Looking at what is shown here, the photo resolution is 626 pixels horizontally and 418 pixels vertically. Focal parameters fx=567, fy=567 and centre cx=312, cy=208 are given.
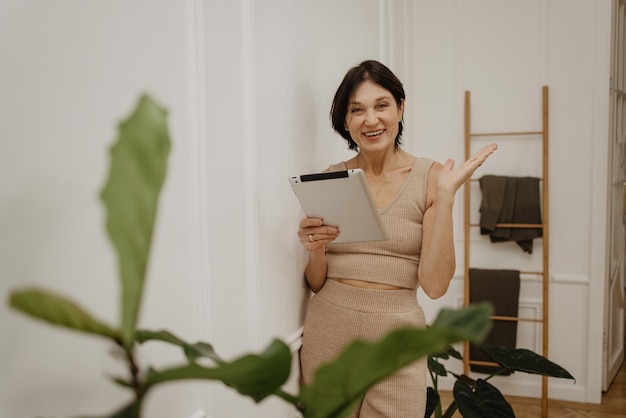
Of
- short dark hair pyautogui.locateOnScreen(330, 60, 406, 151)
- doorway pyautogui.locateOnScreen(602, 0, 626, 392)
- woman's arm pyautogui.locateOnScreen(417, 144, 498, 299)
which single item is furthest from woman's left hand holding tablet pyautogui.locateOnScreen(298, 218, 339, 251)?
doorway pyautogui.locateOnScreen(602, 0, 626, 392)

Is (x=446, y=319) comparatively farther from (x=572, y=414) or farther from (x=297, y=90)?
(x=572, y=414)

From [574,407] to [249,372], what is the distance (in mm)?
3499

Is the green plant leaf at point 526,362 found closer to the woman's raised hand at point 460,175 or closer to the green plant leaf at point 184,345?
the woman's raised hand at point 460,175

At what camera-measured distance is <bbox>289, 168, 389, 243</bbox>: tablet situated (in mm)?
1485

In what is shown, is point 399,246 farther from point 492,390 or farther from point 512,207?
point 512,207

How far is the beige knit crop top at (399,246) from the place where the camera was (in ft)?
5.63

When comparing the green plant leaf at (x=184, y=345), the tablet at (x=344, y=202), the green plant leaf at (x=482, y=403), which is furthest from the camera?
the green plant leaf at (x=482, y=403)

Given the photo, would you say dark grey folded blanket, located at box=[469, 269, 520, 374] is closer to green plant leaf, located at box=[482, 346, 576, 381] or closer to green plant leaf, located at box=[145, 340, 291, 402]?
green plant leaf, located at box=[482, 346, 576, 381]

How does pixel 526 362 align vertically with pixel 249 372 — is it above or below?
below

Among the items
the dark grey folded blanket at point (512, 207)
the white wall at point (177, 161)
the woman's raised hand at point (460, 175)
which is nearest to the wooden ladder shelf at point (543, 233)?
the dark grey folded blanket at point (512, 207)

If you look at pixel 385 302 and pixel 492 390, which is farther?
pixel 492 390

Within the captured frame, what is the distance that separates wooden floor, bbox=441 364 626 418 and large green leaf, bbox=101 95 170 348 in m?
3.16

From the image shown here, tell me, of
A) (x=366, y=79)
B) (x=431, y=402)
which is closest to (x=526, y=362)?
(x=431, y=402)

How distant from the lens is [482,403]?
1.92 metres
